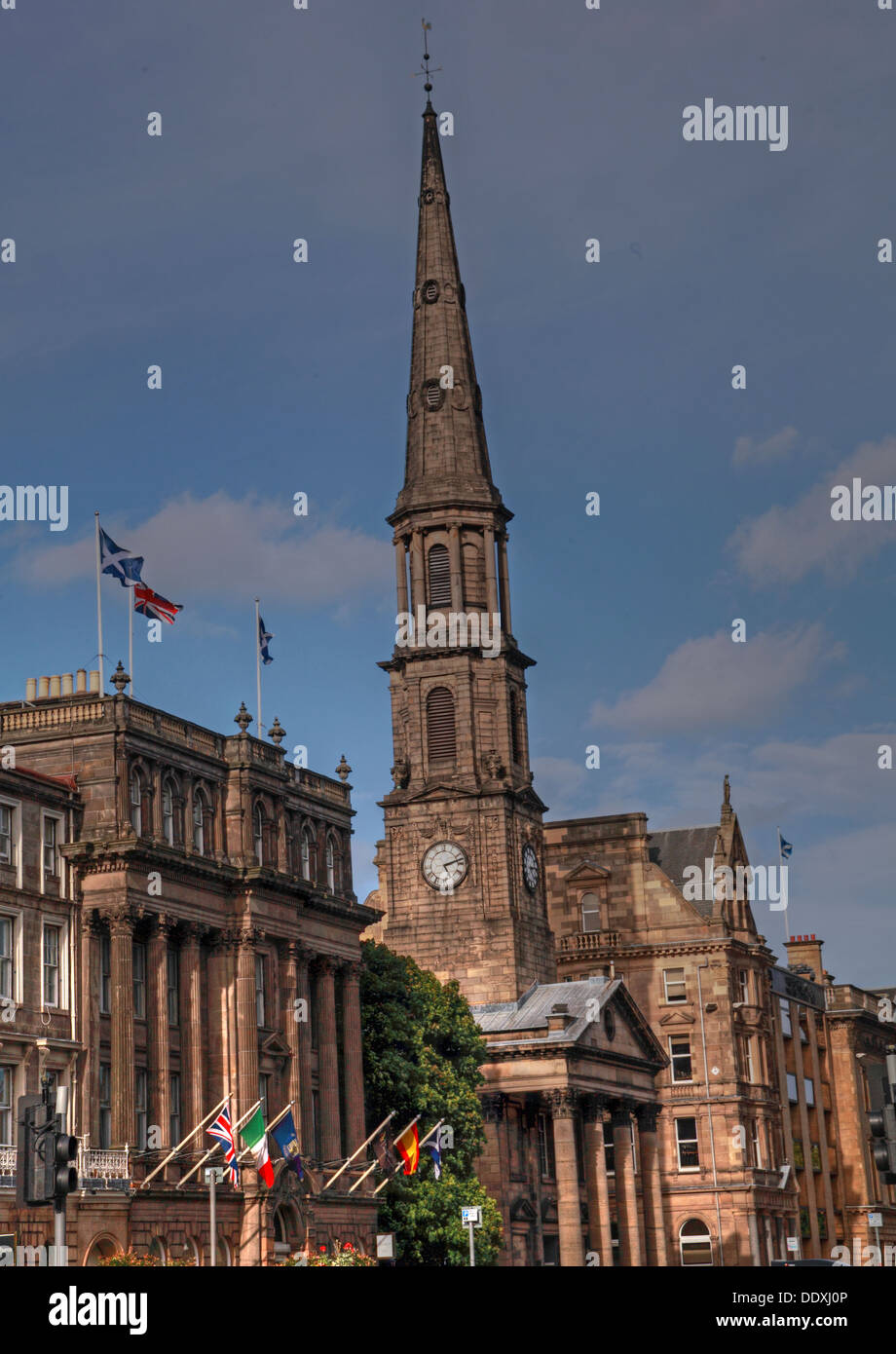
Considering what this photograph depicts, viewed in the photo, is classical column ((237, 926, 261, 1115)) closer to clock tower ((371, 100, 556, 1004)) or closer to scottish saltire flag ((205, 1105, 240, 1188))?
scottish saltire flag ((205, 1105, 240, 1188))

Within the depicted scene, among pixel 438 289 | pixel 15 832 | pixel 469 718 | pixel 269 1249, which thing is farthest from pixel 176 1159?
pixel 438 289

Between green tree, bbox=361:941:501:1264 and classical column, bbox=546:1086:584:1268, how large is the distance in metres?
6.97

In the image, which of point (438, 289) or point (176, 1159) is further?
point (438, 289)

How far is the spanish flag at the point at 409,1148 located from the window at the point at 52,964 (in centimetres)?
1894

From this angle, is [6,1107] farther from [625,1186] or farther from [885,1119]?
[625,1186]

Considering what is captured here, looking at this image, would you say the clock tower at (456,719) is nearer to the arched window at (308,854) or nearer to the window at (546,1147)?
the window at (546,1147)

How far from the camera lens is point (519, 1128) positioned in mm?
101188

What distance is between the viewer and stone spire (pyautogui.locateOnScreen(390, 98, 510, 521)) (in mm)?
114250

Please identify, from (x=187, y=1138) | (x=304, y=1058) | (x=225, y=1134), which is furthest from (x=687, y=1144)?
(x=225, y=1134)

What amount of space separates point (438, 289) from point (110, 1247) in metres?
67.7

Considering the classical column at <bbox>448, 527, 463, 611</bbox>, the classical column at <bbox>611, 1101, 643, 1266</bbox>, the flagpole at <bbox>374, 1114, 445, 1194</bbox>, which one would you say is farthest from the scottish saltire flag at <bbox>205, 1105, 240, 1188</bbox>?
the classical column at <bbox>448, 527, 463, 611</bbox>
